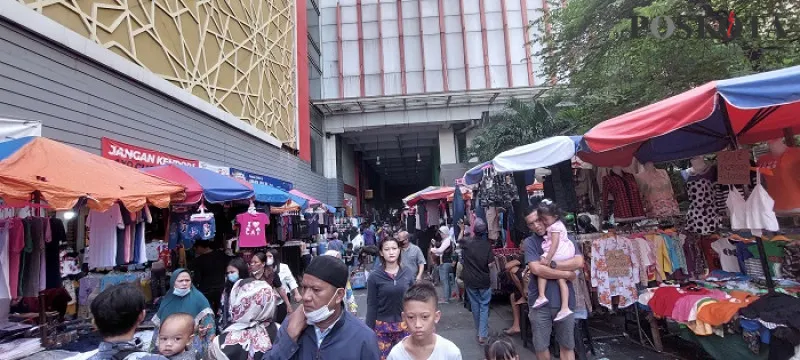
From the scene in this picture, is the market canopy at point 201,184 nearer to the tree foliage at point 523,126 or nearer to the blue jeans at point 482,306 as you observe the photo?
the blue jeans at point 482,306

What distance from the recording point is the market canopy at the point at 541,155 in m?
5.21

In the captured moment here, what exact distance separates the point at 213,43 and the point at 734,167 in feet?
36.6

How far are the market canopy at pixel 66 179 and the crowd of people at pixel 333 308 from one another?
995 millimetres

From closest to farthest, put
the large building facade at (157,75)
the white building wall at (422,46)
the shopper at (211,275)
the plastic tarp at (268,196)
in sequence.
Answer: the large building facade at (157,75) < the shopper at (211,275) < the plastic tarp at (268,196) < the white building wall at (422,46)

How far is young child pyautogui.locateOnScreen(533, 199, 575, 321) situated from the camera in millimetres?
4199

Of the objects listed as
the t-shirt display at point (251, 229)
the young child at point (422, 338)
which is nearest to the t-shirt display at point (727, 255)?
the young child at point (422, 338)

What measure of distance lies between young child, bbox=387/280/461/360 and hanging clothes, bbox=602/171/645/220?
4677mm

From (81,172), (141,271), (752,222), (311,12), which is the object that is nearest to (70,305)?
(141,271)

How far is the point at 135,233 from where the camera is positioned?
208 inches

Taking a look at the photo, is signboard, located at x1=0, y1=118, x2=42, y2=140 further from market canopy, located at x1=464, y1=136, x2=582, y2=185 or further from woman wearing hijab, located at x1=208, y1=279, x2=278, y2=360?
market canopy, located at x1=464, y1=136, x2=582, y2=185

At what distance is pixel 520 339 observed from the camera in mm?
6316

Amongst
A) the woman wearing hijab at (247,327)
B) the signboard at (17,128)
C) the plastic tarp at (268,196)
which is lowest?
the woman wearing hijab at (247,327)

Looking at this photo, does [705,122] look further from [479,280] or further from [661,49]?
[661,49]

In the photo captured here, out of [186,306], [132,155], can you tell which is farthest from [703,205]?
[132,155]
